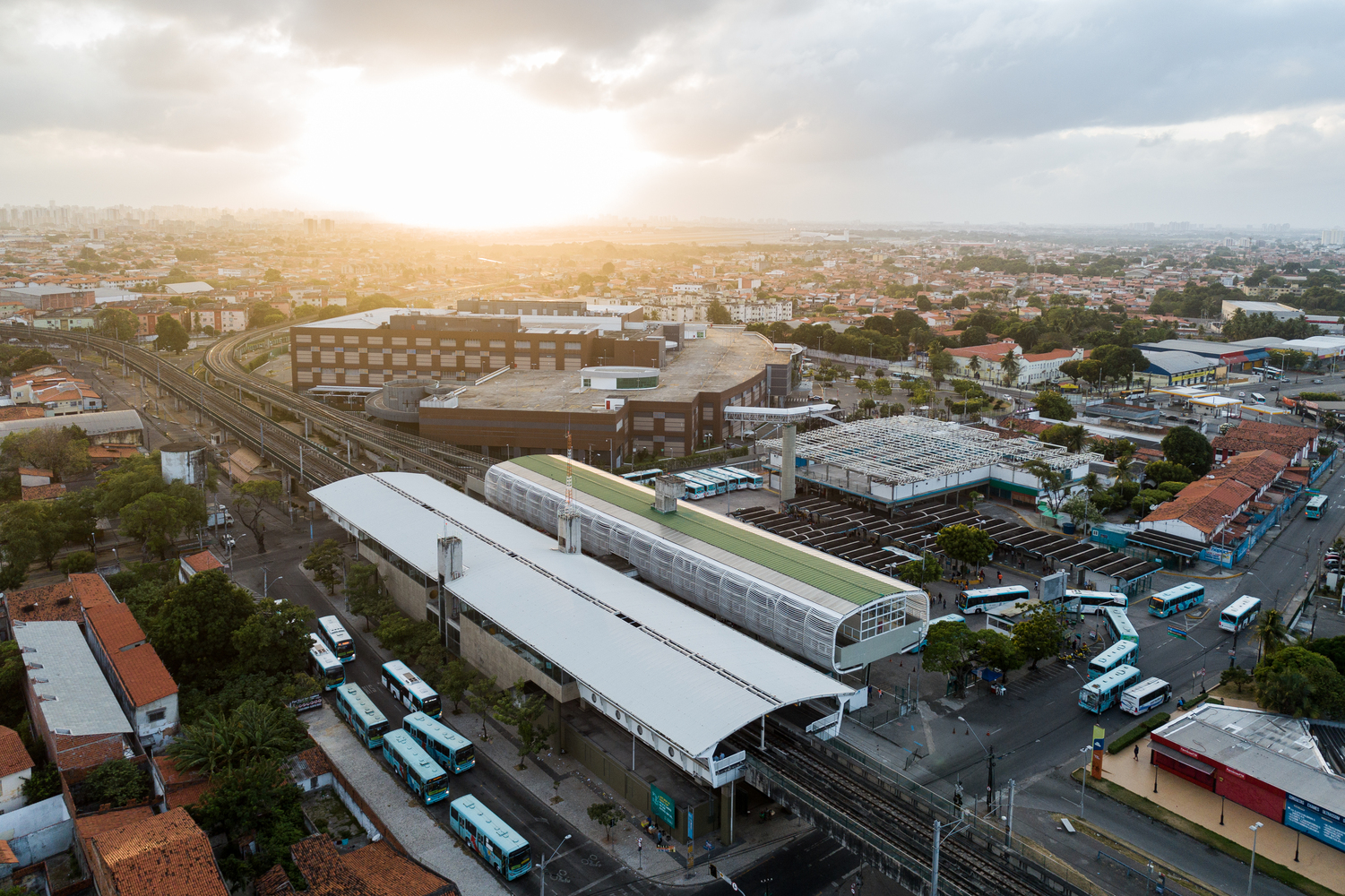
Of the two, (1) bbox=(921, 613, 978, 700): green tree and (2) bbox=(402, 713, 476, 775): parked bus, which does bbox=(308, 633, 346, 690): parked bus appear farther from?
(1) bbox=(921, 613, 978, 700): green tree

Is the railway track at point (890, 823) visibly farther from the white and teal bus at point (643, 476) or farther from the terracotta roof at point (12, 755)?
the white and teal bus at point (643, 476)

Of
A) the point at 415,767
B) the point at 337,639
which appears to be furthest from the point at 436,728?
the point at 337,639

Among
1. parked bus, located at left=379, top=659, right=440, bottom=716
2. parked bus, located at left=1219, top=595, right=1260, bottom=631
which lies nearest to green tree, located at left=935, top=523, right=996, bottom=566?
parked bus, located at left=1219, top=595, right=1260, bottom=631

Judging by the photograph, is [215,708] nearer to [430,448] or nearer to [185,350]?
[430,448]

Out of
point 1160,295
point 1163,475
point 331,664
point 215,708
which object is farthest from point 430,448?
point 1160,295

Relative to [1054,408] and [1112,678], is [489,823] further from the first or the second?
[1054,408]

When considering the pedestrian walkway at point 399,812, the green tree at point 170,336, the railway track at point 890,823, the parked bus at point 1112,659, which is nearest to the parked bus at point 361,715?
the pedestrian walkway at point 399,812
